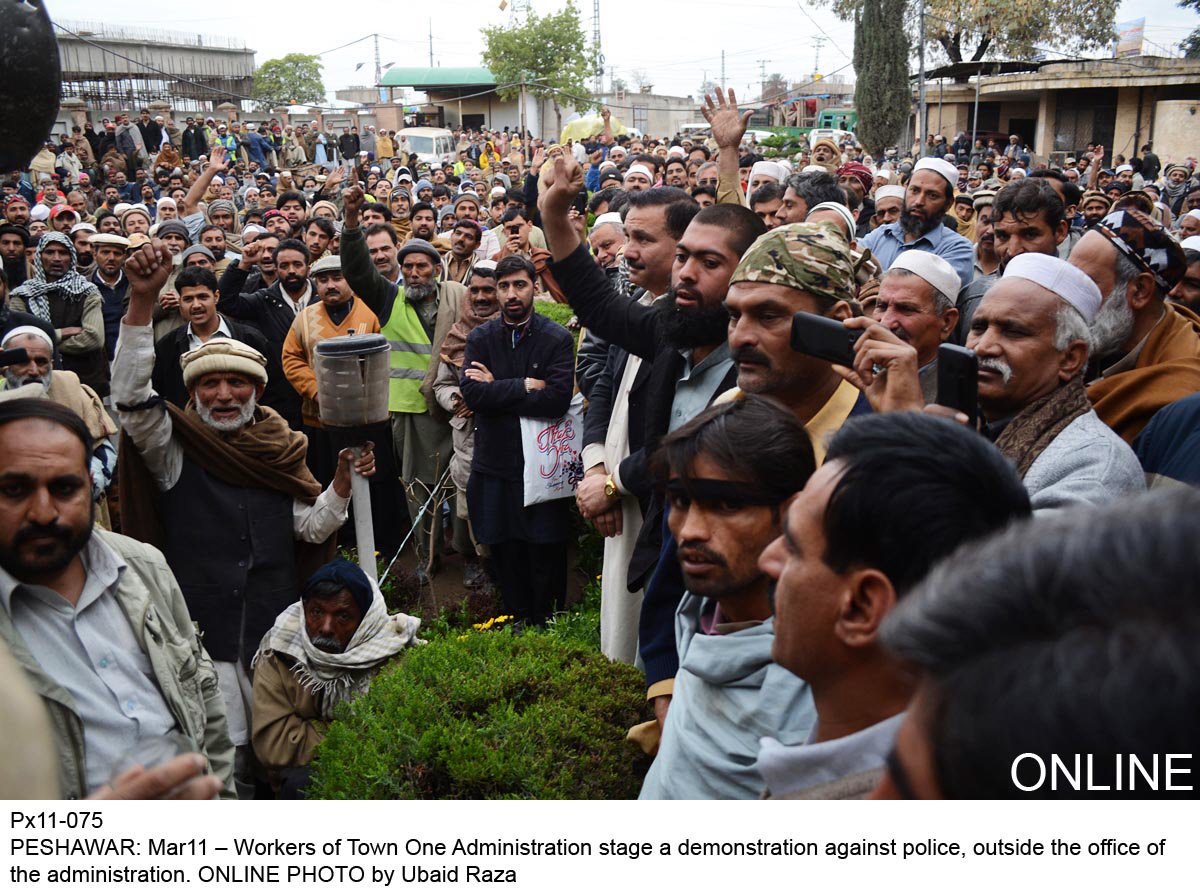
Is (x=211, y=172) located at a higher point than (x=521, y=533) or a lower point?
higher

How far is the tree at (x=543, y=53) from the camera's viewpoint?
186 feet

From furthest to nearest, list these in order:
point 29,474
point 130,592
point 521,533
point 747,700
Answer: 1. point 521,533
2. point 130,592
3. point 29,474
4. point 747,700

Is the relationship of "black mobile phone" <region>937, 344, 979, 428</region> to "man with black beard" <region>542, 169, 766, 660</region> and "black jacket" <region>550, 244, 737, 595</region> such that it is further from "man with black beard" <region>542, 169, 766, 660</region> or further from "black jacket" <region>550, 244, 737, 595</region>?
"black jacket" <region>550, 244, 737, 595</region>

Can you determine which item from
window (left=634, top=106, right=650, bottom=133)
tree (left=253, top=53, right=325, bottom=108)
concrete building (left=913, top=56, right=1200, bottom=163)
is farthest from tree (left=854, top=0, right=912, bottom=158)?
tree (left=253, top=53, right=325, bottom=108)

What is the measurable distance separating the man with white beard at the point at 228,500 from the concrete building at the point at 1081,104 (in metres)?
26.7

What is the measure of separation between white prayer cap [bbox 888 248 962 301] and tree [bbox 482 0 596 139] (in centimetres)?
5532

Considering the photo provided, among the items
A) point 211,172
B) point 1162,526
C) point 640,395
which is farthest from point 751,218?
point 211,172

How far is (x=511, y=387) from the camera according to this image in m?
5.46

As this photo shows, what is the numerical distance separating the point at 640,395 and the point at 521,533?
6.03ft

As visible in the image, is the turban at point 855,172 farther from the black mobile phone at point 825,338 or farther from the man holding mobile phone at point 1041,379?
the black mobile phone at point 825,338

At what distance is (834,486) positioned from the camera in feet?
4.92

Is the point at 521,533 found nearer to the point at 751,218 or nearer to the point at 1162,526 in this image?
the point at 751,218

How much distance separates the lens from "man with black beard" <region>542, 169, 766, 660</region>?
3406mm

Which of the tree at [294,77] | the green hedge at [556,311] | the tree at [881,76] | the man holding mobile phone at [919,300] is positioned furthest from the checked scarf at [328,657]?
the tree at [294,77]
